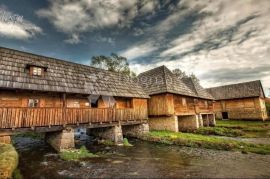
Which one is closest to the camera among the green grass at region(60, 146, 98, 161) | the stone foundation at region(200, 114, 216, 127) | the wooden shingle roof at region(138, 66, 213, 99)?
the green grass at region(60, 146, 98, 161)

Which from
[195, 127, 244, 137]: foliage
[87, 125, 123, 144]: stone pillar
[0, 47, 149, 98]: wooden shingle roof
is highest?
[0, 47, 149, 98]: wooden shingle roof

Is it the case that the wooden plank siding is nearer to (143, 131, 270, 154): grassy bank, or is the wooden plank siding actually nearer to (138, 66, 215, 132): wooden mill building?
(138, 66, 215, 132): wooden mill building

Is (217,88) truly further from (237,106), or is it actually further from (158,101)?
(158,101)

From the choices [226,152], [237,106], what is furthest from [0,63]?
[237,106]

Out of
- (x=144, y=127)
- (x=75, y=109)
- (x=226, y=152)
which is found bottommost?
(x=226, y=152)

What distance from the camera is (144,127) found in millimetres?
18078

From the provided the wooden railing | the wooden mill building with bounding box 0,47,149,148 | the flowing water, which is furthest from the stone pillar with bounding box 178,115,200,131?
the flowing water

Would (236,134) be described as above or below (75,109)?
below

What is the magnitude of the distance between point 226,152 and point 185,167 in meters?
4.85

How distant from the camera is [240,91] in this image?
109 feet

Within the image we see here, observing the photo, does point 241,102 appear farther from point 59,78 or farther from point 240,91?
point 59,78

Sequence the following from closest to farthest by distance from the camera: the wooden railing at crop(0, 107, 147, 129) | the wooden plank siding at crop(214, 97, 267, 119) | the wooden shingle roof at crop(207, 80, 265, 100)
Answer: the wooden railing at crop(0, 107, 147, 129)
the wooden plank siding at crop(214, 97, 267, 119)
the wooden shingle roof at crop(207, 80, 265, 100)

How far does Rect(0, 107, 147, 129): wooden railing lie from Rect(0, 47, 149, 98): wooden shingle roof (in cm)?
140

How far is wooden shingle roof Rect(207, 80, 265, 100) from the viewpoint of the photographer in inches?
1240
